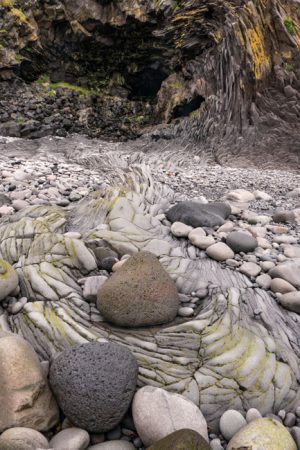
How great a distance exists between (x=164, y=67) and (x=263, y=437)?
15719 mm

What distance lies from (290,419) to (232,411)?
0.36m

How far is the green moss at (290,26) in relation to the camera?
8273 mm

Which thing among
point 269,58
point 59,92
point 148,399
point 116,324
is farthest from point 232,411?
point 59,92

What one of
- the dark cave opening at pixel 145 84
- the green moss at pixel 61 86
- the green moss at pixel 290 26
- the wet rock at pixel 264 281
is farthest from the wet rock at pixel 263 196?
the green moss at pixel 61 86

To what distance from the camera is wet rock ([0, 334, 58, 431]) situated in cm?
186

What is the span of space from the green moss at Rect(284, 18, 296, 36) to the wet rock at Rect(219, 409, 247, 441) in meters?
9.01

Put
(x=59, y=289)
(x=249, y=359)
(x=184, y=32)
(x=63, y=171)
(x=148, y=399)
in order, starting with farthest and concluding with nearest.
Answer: (x=184, y=32), (x=63, y=171), (x=59, y=289), (x=249, y=359), (x=148, y=399)

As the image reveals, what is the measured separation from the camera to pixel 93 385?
77.0 inches

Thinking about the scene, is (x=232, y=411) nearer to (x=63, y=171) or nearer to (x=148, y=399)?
(x=148, y=399)

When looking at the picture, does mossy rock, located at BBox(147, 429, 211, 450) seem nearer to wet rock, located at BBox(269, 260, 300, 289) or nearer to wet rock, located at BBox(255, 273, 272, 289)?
wet rock, located at BBox(255, 273, 272, 289)

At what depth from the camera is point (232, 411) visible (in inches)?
81.0

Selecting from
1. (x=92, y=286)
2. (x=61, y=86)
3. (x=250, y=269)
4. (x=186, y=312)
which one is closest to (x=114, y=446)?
(x=186, y=312)

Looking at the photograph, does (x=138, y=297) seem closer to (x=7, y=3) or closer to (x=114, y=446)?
(x=114, y=446)

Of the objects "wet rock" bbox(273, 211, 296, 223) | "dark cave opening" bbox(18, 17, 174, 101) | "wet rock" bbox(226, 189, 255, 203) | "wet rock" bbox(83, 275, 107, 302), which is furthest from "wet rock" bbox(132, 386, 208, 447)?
"dark cave opening" bbox(18, 17, 174, 101)
